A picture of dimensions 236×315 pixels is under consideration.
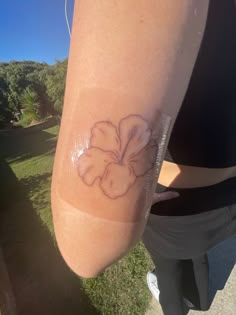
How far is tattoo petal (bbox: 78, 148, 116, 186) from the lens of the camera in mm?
570

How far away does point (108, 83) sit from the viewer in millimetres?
520

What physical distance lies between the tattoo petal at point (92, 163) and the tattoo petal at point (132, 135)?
0.10 ft

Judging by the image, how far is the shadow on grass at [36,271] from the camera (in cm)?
216

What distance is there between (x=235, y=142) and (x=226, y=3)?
1.31ft

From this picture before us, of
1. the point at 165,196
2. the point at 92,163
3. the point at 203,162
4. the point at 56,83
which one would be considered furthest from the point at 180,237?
the point at 56,83

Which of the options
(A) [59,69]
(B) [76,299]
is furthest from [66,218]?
(A) [59,69]

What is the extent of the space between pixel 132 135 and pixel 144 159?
6cm

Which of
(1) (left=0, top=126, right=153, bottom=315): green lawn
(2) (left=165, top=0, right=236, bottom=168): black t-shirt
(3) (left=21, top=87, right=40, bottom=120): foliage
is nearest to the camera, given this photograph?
(2) (left=165, top=0, right=236, bottom=168): black t-shirt

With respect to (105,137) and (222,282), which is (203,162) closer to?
(105,137)

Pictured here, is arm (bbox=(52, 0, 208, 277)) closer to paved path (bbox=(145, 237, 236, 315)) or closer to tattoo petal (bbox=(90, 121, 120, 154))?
tattoo petal (bbox=(90, 121, 120, 154))

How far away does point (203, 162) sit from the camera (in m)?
0.88

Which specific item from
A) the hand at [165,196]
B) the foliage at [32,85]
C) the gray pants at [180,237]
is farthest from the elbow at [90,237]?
the foliage at [32,85]

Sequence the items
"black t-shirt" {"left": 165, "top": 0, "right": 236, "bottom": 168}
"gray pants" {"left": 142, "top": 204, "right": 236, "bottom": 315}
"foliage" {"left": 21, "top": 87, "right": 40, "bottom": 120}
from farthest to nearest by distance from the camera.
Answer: "foliage" {"left": 21, "top": 87, "right": 40, "bottom": 120}, "gray pants" {"left": 142, "top": 204, "right": 236, "bottom": 315}, "black t-shirt" {"left": 165, "top": 0, "right": 236, "bottom": 168}

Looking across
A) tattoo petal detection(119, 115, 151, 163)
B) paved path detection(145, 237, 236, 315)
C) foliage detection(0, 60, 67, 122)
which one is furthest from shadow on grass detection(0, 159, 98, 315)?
foliage detection(0, 60, 67, 122)
